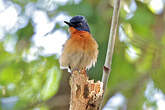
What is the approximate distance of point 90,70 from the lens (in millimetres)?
5242

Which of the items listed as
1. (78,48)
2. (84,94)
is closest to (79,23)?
(78,48)

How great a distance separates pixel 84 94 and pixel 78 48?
164 centimetres

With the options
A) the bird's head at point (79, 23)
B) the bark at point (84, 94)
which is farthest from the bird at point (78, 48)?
the bark at point (84, 94)

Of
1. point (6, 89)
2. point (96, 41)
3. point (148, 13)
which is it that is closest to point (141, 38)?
point (148, 13)

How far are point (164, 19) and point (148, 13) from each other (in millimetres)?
1456

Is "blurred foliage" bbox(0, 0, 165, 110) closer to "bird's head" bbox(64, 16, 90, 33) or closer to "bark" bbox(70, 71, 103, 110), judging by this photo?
"bird's head" bbox(64, 16, 90, 33)

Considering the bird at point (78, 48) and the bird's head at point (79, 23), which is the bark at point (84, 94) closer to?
the bird at point (78, 48)

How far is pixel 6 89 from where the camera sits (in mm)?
5852

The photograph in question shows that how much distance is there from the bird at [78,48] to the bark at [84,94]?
134cm

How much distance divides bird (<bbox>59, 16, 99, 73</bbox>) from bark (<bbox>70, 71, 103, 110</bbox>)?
1.34m

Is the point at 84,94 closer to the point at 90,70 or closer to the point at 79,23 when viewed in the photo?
the point at 90,70

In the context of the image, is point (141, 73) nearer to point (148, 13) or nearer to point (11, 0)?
point (148, 13)

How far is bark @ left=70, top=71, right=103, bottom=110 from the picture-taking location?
11.5 feet

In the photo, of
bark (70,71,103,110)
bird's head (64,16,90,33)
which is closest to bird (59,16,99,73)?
bird's head (64,16,90,33)
